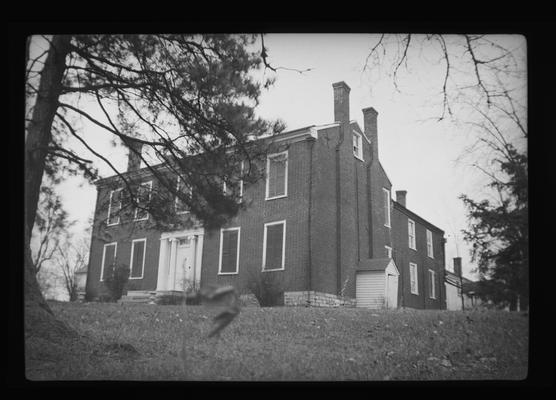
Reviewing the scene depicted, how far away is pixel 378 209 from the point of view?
16.4ft

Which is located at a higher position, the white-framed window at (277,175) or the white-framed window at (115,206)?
the white-framed window at (277,175)

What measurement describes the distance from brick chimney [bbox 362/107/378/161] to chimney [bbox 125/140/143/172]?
2186 mm

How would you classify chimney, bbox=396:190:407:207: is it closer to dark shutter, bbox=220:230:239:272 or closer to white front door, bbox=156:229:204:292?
dark shutter, bbox=220:230:239:272

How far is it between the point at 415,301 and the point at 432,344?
3.05 ft

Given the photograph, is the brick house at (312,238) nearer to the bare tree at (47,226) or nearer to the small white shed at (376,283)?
the small white shed at (376,283)

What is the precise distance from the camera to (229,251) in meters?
4.63

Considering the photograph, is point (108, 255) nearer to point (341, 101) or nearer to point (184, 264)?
point (184, 264)

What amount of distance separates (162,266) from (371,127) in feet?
8.06

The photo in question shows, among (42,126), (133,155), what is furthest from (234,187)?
(42,126)

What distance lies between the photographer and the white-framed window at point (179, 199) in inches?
178

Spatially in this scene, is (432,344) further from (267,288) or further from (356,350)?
(267,288)

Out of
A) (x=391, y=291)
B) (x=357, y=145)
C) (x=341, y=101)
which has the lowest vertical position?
(x=391, y=291)

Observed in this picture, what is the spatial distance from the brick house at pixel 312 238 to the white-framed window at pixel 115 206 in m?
0.01

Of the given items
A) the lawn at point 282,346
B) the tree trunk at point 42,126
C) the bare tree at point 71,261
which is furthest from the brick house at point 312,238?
the tree trunk at point 42,126
